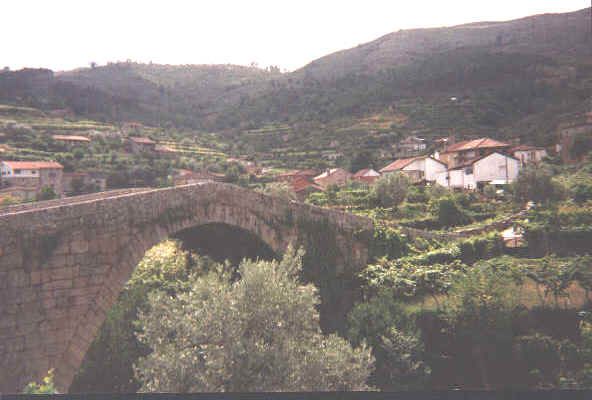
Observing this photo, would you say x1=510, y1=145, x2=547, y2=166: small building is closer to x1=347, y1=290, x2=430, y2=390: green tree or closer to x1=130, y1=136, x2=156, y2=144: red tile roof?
x1=347, y1=290, x2=430, y2=390: green tree

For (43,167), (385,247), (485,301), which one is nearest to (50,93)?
(43,167)

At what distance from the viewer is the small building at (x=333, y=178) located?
1548 cm

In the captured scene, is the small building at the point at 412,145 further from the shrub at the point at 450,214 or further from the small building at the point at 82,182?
the small building at the point at 82,182

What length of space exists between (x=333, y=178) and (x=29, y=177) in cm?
1052

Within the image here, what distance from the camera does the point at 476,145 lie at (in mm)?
8188

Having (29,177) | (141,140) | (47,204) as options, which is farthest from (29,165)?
(141,140)

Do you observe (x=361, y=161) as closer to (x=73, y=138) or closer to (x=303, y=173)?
(x=303, y=173)

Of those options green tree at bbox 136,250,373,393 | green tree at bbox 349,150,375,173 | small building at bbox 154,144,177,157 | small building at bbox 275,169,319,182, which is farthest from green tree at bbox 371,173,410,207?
green tree at bbox 136,250,373,393

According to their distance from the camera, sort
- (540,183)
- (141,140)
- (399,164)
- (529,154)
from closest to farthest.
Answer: (540,183) → (529,154) → (399,164) → (141,140)

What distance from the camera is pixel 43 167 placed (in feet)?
25.6

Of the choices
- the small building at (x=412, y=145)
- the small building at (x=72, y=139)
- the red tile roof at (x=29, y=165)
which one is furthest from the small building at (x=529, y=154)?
the small building at (x=72, y=139)

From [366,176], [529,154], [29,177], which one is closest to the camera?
[529,154]

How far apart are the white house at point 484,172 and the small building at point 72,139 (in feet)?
31.0

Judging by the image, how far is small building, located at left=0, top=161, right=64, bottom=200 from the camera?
7.16 m
